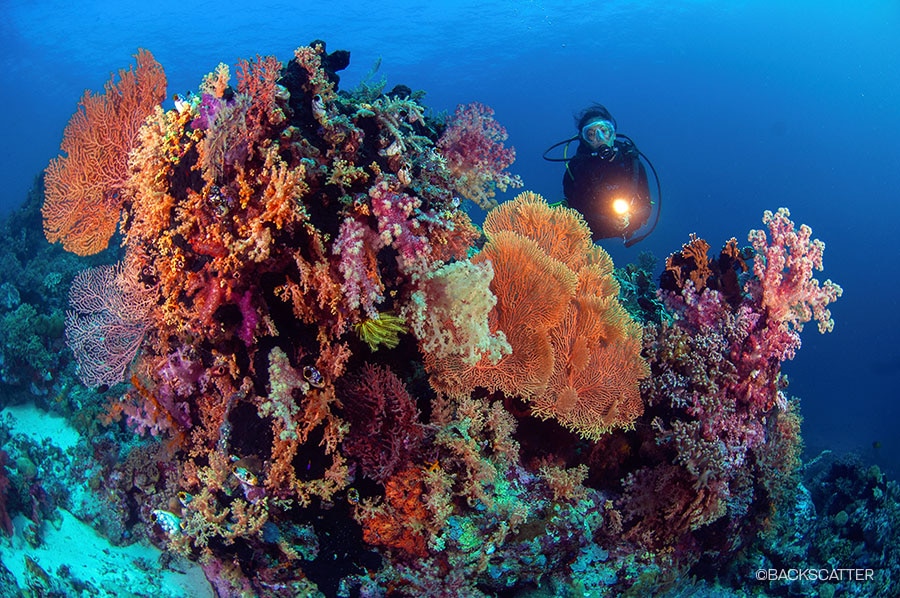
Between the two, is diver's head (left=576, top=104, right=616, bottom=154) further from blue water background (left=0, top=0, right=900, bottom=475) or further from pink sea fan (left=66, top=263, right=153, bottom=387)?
blue water background (left=0, top=0, right=900, bottom=475)

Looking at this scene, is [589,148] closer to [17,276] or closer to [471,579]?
[471,579]

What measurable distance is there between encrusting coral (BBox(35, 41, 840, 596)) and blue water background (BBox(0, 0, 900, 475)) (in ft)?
95.5

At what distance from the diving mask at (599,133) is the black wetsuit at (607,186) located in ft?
0.65

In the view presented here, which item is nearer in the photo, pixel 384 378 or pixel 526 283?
pixel 384 378

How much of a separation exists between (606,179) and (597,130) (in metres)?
0.81

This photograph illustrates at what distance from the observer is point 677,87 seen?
85.4 metres

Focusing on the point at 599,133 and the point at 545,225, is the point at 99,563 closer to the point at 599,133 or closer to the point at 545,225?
the point at 545,225

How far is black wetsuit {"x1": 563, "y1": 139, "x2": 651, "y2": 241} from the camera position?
7.53 meters

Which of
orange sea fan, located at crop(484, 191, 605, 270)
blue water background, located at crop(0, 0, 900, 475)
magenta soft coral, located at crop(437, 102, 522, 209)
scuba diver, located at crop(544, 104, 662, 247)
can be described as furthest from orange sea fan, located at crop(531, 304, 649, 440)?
blue water background, located at crop(0, 0, 900, 475)

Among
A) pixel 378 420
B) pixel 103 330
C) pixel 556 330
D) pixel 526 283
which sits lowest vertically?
pixel 378 420

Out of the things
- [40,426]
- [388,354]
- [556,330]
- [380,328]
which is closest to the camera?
[380,328]

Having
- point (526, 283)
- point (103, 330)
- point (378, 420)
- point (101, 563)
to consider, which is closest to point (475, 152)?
point (526, 283)

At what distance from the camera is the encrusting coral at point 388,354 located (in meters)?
2.97

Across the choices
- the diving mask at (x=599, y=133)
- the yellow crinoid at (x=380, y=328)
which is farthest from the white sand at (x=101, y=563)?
the diving mask at (x=599, y=133)
